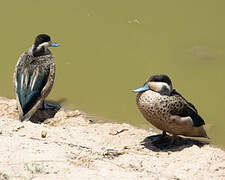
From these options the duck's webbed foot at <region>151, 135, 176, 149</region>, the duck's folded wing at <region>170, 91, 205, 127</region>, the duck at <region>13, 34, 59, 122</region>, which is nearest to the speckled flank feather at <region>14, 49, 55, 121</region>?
the duck at <region>13, 34, 59, 122</region>

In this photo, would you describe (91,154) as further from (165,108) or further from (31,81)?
(31,81)

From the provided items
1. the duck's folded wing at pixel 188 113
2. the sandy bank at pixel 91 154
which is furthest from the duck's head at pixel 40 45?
the duck's folded wing at pixel 188 113

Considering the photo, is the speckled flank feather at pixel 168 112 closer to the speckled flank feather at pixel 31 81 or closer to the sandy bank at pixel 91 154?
the sandy bank at pixel 91 154

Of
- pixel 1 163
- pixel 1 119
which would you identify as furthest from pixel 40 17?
pixel 1 163

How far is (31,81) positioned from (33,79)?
0.17ft

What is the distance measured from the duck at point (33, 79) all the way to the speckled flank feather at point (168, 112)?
1.82 meters

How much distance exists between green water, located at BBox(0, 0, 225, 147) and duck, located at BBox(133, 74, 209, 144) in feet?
4.71

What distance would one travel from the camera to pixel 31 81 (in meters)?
7.65

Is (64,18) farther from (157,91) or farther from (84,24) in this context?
(157,91)

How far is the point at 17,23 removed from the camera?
1114cm

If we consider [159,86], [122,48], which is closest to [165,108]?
[159,86]

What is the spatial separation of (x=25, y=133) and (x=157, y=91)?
5.87 feet

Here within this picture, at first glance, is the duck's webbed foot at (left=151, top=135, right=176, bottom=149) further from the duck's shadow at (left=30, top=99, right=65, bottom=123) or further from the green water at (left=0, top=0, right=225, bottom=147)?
the duck's shadow at (left=30, top=99, right=65, bottom=123)

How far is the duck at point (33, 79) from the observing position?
739cm
